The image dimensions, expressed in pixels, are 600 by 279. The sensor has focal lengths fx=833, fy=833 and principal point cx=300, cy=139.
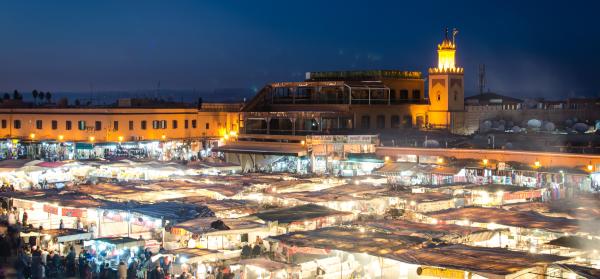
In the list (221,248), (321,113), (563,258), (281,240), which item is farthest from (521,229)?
(321,113)

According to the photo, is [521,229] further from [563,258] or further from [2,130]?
[2,130]

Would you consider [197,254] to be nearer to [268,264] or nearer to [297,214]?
[268,264]

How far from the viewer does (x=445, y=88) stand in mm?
43344

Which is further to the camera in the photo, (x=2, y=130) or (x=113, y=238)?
(x=2, y=130)

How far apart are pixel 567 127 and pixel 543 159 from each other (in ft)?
60.7

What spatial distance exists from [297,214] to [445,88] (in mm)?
25318

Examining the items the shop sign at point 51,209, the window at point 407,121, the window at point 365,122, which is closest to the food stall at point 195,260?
the shop sign at point 51,209

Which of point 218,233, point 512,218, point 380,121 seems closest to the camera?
point 218,233

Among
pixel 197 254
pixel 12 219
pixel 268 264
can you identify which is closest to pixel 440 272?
pixel 268 264

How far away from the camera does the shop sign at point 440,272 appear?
13781 mm

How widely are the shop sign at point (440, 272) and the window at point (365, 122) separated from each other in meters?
26.8

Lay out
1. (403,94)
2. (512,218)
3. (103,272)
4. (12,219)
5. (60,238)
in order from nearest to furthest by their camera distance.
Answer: (103,272) < (512,218) < (60,238) < (12,219) < (403,94)

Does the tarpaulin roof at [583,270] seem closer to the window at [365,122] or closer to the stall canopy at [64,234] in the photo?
the stall canopy at [64,234]

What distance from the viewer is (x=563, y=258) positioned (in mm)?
14570
